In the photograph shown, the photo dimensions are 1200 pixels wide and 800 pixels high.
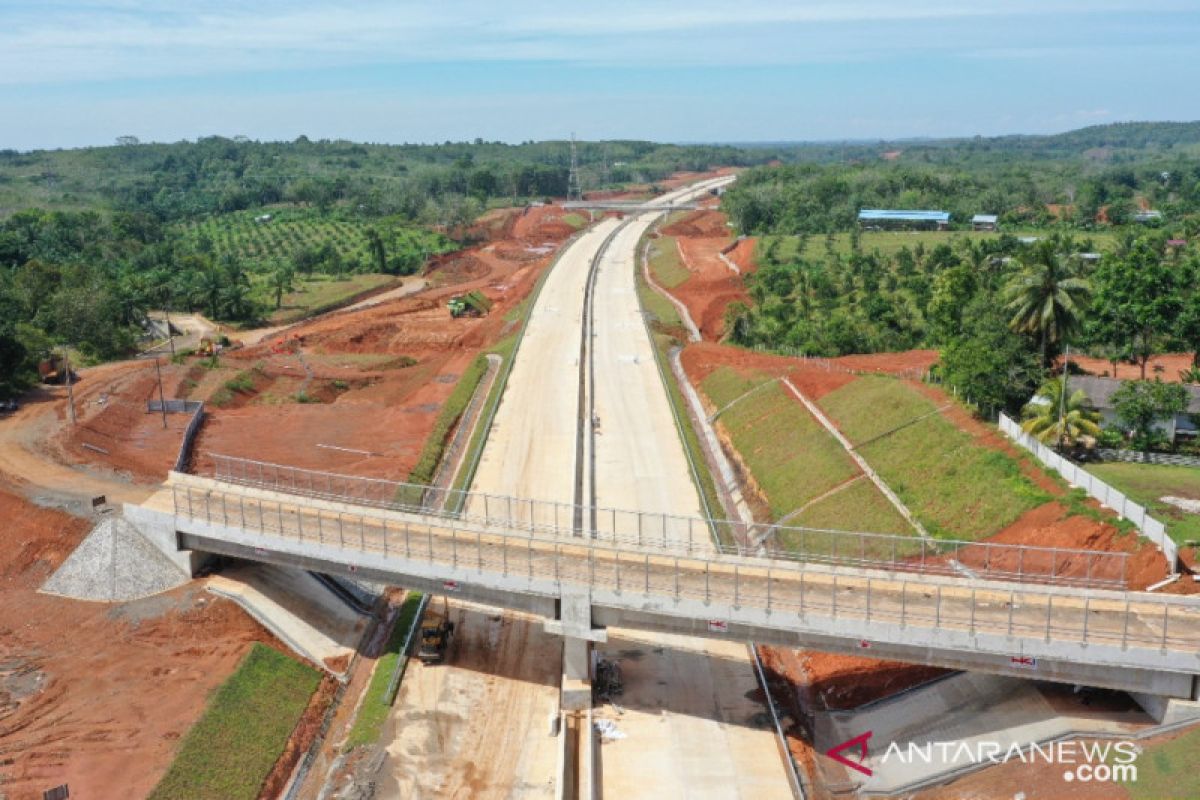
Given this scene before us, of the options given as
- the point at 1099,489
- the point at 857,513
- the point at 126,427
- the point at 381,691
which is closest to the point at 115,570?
the point at 381,691

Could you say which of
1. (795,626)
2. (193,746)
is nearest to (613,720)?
(795,626)

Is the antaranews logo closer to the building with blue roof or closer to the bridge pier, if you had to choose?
the bridge pier

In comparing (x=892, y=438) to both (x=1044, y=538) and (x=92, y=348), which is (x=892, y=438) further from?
(x=92, y=348)

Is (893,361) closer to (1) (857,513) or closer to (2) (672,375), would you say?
(2) (672,375)

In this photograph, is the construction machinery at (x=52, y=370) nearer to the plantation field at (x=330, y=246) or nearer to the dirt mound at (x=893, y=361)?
the dirt mound at (x=893, y=361)

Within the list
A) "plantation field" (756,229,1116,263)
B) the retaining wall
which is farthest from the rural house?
"plantation field" (756,229,1116,263)

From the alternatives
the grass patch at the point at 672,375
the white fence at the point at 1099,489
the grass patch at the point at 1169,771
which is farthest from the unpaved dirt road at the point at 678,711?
the white fence at the point at 1099,489
